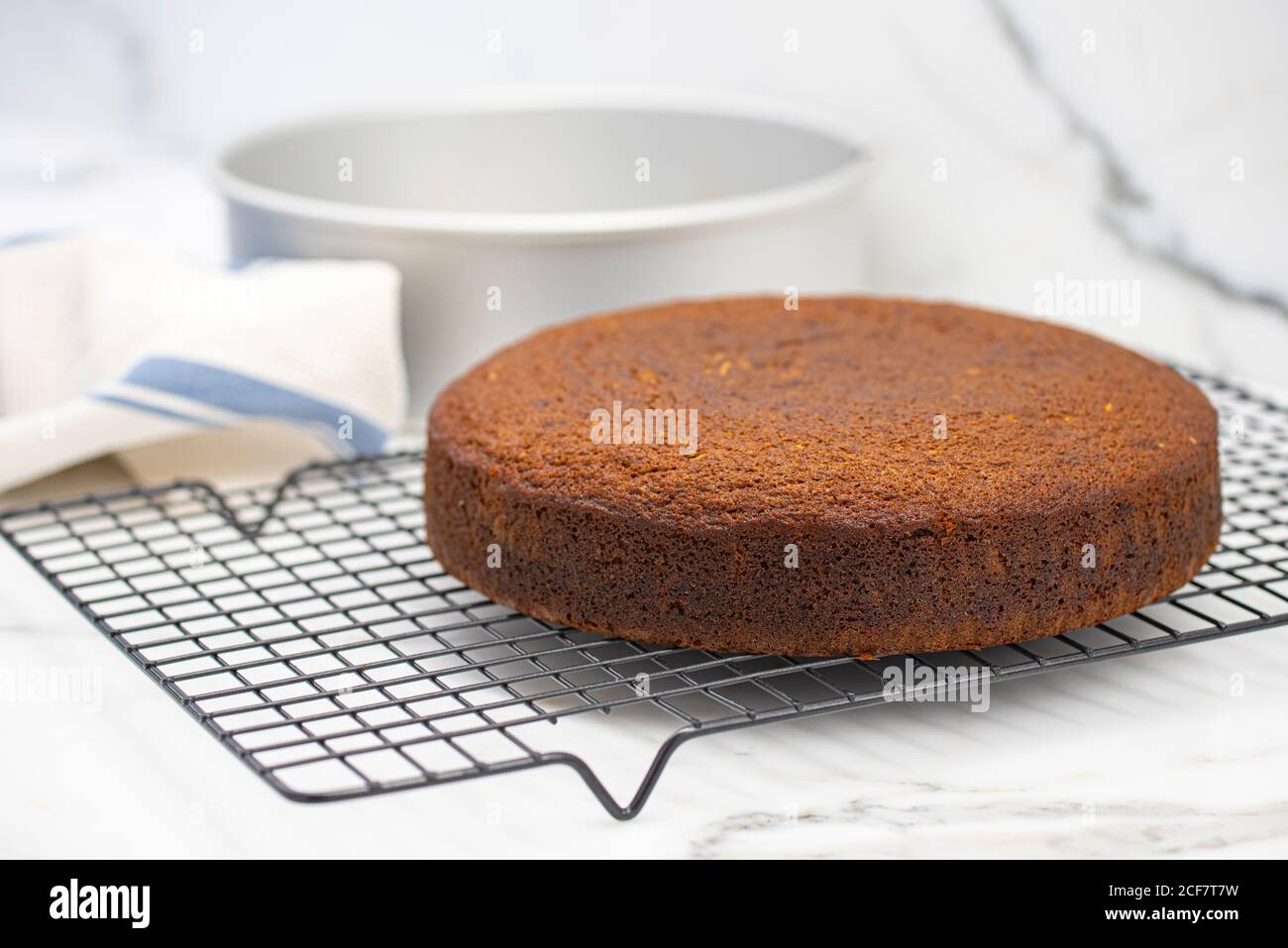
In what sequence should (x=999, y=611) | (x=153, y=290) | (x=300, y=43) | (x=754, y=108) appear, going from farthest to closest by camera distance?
(x=300, y=43) → (x=754, y=108) → (x=153, y=290) → (x=999, y=611)

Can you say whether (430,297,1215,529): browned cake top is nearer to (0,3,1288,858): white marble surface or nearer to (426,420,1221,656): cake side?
(426,420,1221,656): cake side

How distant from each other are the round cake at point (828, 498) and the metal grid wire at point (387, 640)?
0.04 m

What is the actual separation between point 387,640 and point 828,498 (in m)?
0.31

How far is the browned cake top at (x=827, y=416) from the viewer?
1065mm

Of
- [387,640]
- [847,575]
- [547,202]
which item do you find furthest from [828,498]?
[547,202]

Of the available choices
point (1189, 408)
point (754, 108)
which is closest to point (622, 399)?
point (1189, 408)

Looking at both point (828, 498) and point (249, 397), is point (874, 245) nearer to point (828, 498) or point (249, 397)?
point (249, 397)

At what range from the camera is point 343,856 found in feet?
3.12

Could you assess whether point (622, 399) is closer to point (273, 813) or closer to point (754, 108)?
point (273, 813)

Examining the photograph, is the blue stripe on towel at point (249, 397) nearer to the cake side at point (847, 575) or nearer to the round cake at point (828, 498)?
the round cake at point (828, 498)

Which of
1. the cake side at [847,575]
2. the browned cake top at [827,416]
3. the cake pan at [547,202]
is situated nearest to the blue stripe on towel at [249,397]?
the cake pan at [547,202]

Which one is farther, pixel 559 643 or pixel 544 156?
pixel 544 156

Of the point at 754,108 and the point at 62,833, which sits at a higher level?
the point at 754,108

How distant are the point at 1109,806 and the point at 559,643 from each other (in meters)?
0.41
